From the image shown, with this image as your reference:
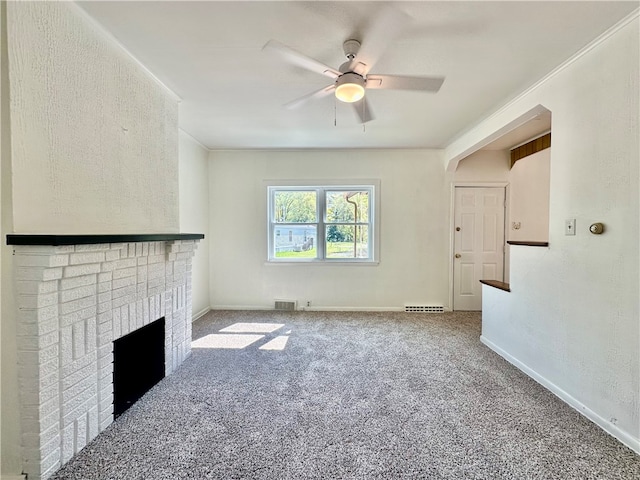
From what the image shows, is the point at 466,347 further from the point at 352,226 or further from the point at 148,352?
the point at 148,352

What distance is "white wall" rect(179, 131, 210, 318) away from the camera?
11.6 feet

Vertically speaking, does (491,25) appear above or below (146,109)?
above

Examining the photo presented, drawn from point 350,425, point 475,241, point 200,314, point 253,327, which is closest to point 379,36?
point 350,425

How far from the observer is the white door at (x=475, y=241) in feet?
13.9

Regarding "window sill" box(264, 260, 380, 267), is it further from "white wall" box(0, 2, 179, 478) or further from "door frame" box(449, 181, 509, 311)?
"white wall" box(0, 2, 179, 478)

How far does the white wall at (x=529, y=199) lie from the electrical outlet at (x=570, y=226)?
7.39ft

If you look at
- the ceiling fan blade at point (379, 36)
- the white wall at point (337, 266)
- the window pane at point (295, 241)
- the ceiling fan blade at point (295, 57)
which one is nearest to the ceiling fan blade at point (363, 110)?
the ceiling fan blade at point (379, 36)

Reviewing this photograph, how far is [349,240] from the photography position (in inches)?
172

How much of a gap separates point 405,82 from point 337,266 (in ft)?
9.36

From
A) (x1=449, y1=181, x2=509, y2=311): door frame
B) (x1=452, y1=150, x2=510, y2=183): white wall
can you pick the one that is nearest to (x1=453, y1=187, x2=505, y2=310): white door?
(x1=449, y1=181, x2=509, y2=311): door frame

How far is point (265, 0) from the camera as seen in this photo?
57.9 inches

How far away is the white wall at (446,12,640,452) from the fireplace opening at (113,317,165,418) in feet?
Answer: 10.0

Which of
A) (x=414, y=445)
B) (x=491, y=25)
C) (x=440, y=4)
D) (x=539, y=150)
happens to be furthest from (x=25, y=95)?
(x=539, y=150)

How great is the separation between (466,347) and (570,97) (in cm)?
237
